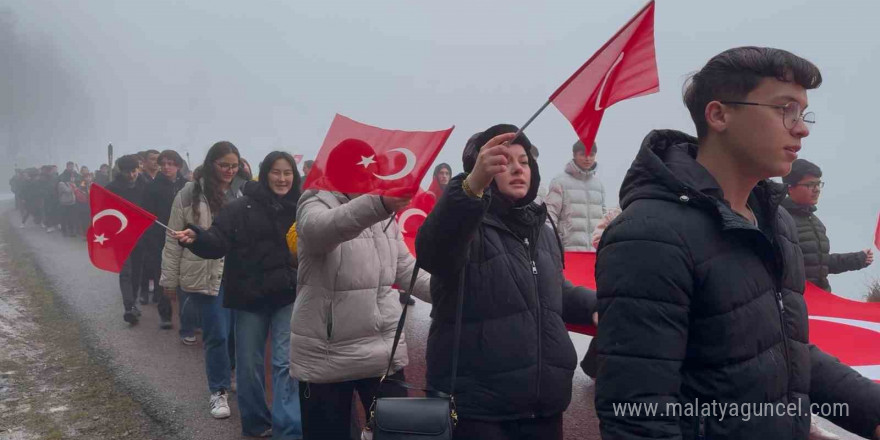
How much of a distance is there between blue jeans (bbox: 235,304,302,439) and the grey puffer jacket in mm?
Answer: 3435

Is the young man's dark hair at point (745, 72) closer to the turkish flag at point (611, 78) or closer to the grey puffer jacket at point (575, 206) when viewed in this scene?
the turkish flag at point (611, 78)

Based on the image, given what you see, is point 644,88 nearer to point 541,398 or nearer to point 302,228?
point 541,398

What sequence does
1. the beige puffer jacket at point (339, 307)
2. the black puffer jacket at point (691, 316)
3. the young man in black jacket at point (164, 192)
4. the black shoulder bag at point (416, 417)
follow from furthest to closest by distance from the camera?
the young man in black jacket at point (164, 192)
the beige puffer jacket at point (339, 307)
the black shoulder bag at point (416, 417)
the black puffer jacket at point (691, 316)

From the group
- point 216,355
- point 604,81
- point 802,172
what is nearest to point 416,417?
point 604,81

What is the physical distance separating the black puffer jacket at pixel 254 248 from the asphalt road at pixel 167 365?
41.7 inches

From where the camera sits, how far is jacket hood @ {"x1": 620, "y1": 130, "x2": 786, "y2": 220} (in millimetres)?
1721

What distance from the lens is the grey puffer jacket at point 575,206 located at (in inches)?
276

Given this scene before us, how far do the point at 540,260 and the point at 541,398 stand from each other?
1.76 ft

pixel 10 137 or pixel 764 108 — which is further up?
pixel 10 137

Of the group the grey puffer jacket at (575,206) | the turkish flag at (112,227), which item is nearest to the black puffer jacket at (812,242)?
the grey puffer jacket at (575,206)

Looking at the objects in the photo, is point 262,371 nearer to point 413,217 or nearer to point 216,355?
point 216,355

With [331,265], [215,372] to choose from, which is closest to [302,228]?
[331,265]

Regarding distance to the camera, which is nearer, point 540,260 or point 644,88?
point 644,88

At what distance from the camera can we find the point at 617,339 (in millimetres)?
1669
